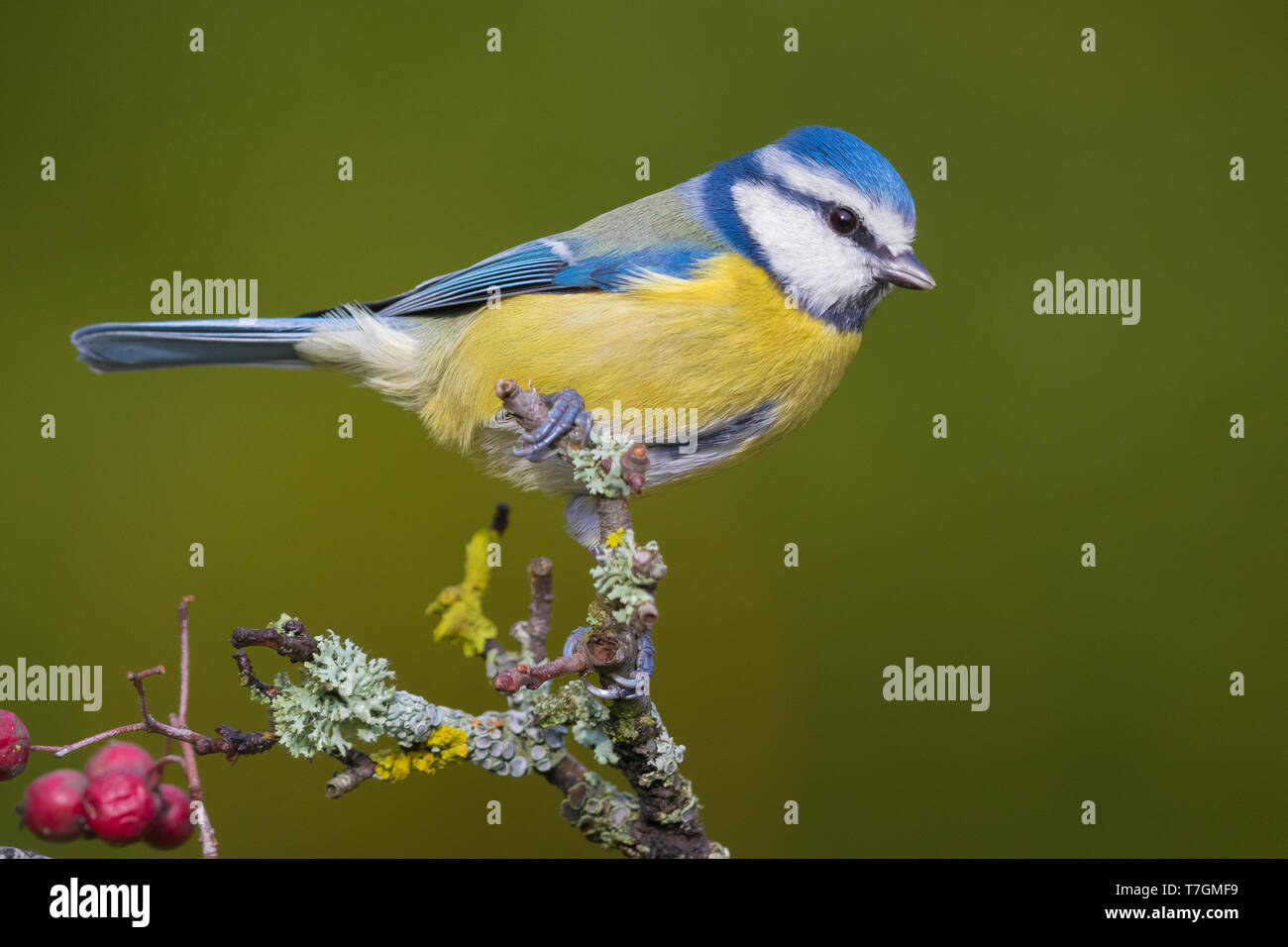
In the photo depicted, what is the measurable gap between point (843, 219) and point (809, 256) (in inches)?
3.2

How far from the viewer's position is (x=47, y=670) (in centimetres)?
231

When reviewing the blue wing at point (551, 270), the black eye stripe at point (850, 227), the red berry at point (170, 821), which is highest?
the black eye stripe at point (850, 227)

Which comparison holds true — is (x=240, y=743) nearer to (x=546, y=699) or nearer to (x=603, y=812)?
(x=546, y=699)

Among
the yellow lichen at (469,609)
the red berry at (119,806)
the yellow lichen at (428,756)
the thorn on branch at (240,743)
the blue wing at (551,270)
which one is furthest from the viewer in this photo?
the blue wing at (551,270)

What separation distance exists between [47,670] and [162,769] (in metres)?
1.30

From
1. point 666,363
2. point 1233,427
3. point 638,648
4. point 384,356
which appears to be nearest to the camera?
point 638,648

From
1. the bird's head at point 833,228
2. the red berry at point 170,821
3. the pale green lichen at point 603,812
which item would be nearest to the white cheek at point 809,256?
the bird's head at point 833,228

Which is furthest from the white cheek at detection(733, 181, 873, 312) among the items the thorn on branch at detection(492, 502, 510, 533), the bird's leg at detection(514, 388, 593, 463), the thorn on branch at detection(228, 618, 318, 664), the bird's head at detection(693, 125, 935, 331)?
the thorn on branch at detection(228, 618, 318, 664)

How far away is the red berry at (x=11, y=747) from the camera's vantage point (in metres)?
1.25

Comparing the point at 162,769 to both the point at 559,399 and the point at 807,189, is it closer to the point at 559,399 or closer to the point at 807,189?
the point at 559,399

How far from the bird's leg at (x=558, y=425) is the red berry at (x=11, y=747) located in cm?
67

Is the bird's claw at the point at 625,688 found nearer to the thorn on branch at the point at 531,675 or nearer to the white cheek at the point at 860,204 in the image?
the thorn on branch at the point at 531,675

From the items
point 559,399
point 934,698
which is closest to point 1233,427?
point 934,698

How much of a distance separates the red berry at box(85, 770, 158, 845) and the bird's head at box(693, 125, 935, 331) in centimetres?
118
